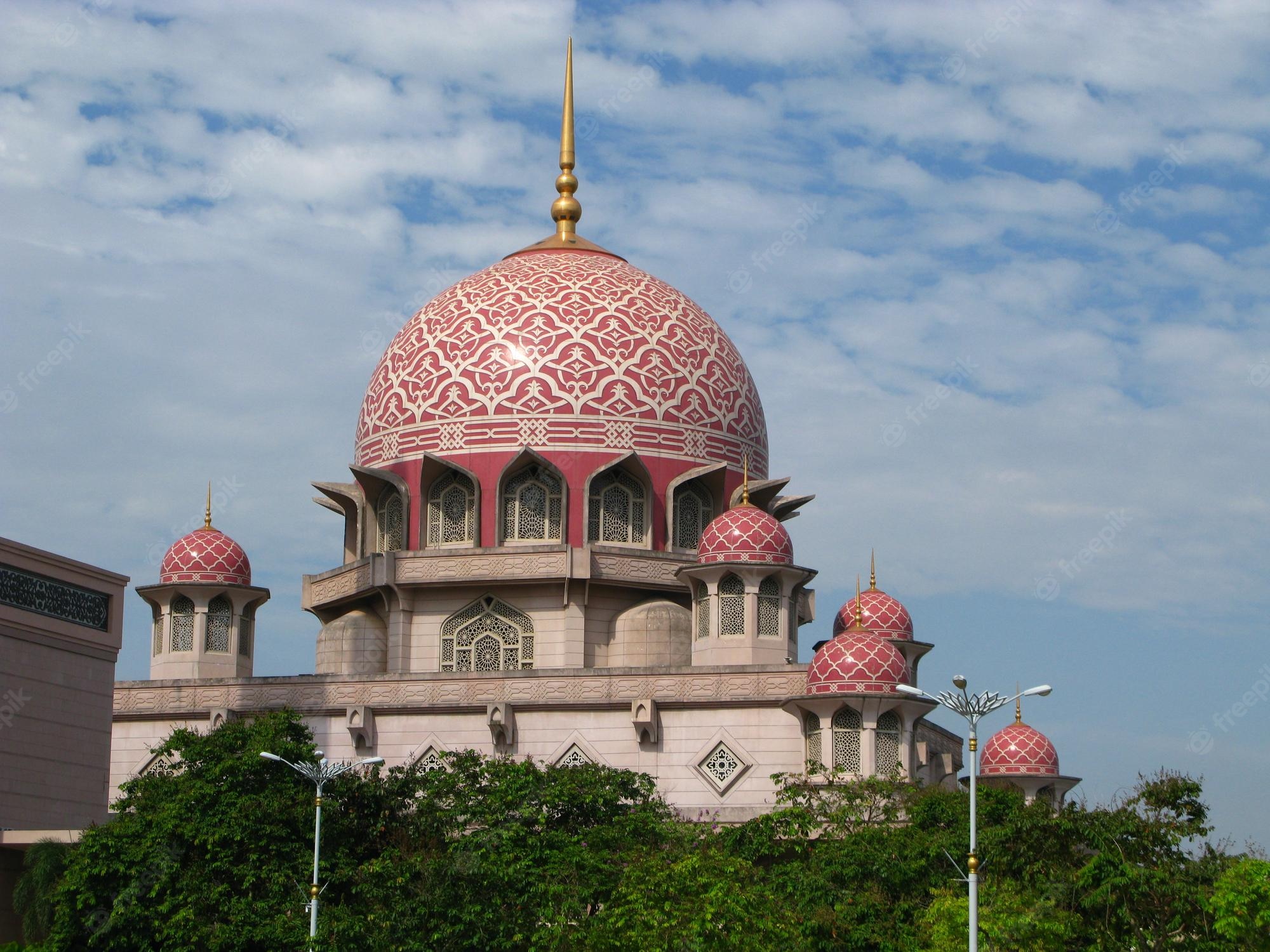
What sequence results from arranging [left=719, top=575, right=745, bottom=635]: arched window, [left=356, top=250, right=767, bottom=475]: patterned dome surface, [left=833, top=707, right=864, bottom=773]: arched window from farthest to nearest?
[left=356, top=250, right=767, bottom=475]: patterned dome surface → [left=719, top=575, right=745, bottom=635]: arched window → [left=833, top=707, right=864, bottom=773]: arched window

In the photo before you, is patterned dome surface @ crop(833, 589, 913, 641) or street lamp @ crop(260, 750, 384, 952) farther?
patterned dome surface @ crop(833, 589, 913, 641)

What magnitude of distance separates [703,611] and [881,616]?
5.76 metres

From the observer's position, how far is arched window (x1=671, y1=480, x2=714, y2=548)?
41.9m

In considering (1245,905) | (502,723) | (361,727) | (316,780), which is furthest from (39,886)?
(1245,905)

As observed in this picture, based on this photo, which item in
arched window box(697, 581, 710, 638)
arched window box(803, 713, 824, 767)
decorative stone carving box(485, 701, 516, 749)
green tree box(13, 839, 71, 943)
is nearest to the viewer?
green tree box(13, 839, 71, 943)

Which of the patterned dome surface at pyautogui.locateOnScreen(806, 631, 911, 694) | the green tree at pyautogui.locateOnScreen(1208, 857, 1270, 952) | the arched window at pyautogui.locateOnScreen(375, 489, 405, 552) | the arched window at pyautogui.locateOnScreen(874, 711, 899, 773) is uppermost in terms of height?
the arched window at pyautogui.locateOnScreen(375, 489, 405, 552)

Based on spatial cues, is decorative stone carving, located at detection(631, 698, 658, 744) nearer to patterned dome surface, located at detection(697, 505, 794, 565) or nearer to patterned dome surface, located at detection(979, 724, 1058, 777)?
patterned dome surface, located at detection(697, 505, 794, 565)

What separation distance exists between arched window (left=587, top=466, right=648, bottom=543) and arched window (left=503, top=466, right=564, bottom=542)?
664mm

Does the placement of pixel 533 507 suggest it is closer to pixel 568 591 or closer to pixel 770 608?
pixel 568 591

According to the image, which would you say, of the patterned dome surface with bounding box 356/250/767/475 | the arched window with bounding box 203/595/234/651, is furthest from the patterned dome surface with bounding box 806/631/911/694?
the arched window with bounding box 203/595/234/651

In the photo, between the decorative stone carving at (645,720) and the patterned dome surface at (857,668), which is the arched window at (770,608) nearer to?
the patterned dome surface at (857,668)

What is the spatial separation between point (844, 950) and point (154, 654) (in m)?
17.3

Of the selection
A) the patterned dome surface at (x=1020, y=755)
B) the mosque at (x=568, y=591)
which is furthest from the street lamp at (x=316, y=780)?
the patterned dome surface at (x=1020, y=755)

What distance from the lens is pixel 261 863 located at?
3055cm
